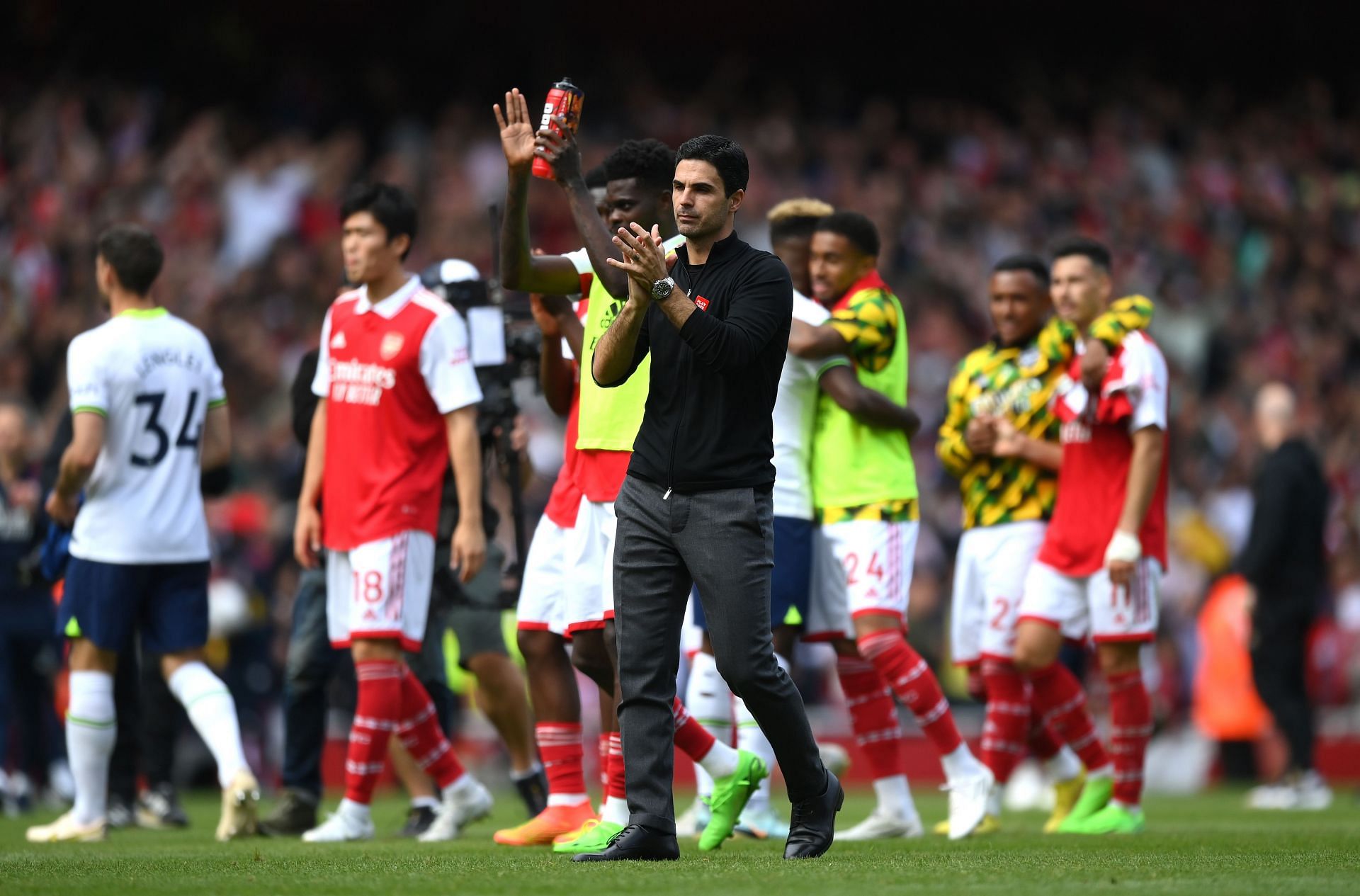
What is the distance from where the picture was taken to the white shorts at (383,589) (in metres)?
7.84

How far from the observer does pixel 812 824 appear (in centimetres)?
631

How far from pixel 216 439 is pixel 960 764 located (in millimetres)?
3809

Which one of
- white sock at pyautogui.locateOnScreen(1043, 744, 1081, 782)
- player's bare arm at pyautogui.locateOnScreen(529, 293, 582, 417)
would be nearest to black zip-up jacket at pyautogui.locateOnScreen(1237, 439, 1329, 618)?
white sock at pyautogui.locateOnScreen(1043, 744, 1081, 782)

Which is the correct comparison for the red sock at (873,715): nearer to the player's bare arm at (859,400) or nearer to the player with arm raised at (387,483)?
the player's bare arm at (859,400)

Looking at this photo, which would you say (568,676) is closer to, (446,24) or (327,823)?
(327,823)

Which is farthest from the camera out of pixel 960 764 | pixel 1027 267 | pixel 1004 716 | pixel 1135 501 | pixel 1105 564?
pixel 1027 267

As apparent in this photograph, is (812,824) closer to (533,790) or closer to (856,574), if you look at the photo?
(856,574)

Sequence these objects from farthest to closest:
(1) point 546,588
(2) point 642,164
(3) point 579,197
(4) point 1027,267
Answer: (4) point 1027,267
(1) point 546,588
(2) point 642,164
(3) point 579,197

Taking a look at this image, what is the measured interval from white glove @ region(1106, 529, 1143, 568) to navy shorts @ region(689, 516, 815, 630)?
4.69ft

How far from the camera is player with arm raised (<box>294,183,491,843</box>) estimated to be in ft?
25.8

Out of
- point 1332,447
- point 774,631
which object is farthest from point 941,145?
point 774,631

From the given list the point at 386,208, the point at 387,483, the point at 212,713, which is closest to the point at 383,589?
the point at 387,483

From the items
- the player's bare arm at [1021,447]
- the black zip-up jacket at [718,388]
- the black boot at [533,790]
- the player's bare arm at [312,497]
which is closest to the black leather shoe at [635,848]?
the black zip-up jacket at [718,388]

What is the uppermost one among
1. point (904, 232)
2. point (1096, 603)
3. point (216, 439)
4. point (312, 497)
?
point (904, 232)
